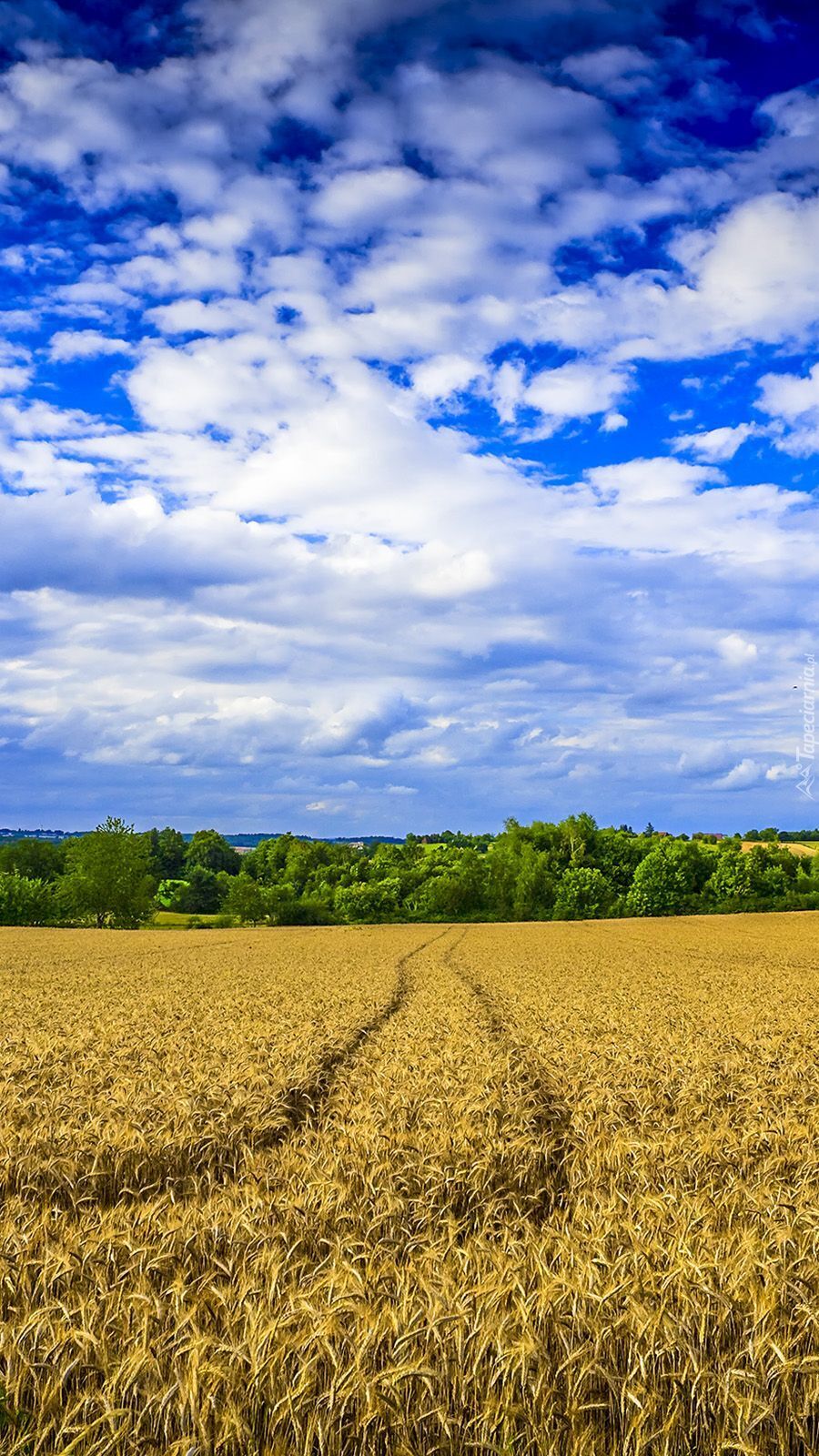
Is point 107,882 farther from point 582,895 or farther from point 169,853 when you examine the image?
point 169,853

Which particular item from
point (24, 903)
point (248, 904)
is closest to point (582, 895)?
point (248, 904)

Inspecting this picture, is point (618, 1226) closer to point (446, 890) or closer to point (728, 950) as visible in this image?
point (728, 950)

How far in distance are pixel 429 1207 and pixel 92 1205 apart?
2946 millimetres

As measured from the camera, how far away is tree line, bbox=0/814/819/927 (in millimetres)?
85750


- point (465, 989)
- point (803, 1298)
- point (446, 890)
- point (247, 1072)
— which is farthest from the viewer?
point (446, 890)

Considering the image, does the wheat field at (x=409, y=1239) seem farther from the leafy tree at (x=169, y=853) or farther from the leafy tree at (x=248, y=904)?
the leafy tree at (x=169, y=853)

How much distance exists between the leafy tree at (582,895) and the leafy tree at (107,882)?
47.5m

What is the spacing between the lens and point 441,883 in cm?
10919

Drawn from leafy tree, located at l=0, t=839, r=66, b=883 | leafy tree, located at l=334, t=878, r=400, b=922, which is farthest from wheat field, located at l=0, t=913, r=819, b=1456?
leafy tree, located at l=0, t=839, r=66, b=883

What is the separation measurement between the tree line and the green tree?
76.0ft

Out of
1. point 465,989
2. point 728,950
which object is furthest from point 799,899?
point 465,989

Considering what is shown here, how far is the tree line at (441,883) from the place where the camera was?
85.8m

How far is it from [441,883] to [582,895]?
1745 centimetres

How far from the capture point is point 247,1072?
440 inches
